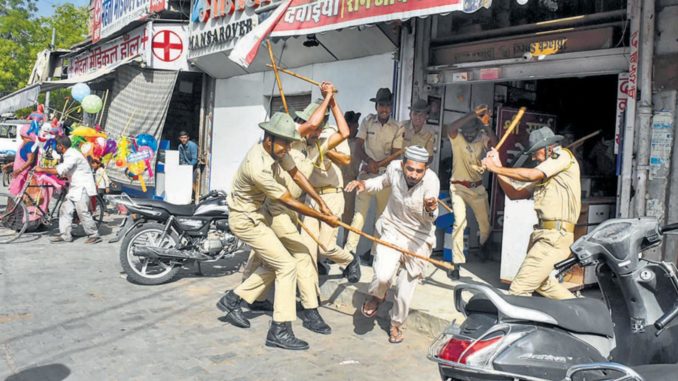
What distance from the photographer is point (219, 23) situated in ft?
35.2

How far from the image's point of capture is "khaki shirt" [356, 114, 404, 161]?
273 inches

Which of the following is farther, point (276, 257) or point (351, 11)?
point (351, 11)

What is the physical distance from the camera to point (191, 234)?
6.56m

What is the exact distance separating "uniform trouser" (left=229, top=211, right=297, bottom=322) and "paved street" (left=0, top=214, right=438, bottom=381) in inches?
13.6

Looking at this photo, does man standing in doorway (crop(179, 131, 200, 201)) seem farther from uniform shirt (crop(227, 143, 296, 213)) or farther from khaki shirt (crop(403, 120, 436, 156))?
uniform shirt (crop(227, 143, 296, 213))

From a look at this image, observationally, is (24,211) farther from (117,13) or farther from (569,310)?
(569,310)

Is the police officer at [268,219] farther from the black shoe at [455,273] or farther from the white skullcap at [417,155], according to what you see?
the black shoe at [455,273]

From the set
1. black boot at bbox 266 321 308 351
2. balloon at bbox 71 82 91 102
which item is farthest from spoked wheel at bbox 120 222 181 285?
balloon at bbox 71 82 91 102

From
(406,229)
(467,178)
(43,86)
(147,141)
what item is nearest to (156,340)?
(406,229)

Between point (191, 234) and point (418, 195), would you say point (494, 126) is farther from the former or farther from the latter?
point (191, 234)

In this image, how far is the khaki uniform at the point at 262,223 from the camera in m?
4.68

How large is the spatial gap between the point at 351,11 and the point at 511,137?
8.58 ft

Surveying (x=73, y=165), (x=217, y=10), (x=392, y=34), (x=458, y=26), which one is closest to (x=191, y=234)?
(x=73, y=165)

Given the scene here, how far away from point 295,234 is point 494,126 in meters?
3.73
